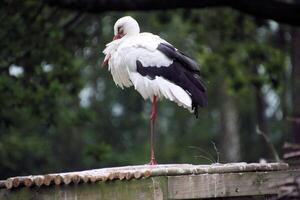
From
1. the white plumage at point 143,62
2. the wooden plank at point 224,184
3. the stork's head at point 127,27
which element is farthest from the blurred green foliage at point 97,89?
the stork's head at point 127,27

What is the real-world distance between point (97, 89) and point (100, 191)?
896 inches

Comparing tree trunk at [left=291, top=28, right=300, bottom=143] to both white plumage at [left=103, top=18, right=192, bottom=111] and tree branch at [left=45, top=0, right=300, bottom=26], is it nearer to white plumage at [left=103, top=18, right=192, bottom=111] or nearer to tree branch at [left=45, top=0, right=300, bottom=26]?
tree branch at [left=45, top=0, right=300, bottom=26]

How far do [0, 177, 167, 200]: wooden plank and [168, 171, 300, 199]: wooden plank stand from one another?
4.6 inches

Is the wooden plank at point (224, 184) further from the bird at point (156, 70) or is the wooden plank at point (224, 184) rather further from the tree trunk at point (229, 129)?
the tree trunk at point (229, 129)

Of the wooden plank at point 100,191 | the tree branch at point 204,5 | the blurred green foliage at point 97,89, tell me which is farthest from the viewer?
the blurred green foliage at point 97,89

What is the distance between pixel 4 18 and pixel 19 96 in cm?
119

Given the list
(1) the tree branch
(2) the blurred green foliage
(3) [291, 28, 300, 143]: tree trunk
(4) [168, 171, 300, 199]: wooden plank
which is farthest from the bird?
(3) [291, 28, 300, 143]: tree trunk

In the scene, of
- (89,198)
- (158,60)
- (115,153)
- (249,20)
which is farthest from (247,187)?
(115,153)

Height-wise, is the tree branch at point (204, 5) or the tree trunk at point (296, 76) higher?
the tree branch at point (204, 5)

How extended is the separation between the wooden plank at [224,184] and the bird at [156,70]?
1555 mm

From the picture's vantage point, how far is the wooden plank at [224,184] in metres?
7.71

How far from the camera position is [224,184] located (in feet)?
25.8

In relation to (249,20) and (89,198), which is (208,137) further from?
(89,198)

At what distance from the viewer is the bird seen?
31.2 ft
